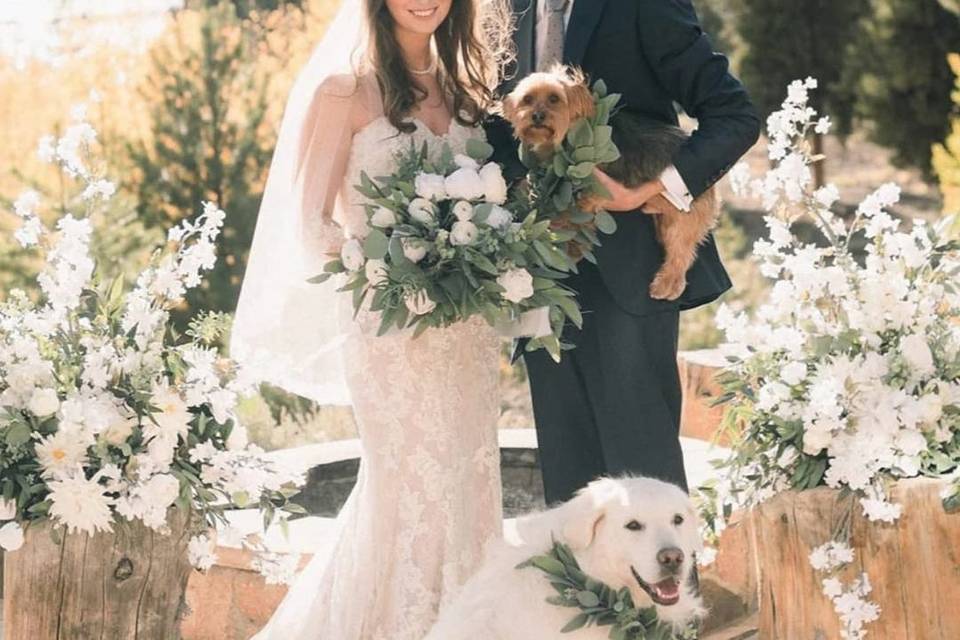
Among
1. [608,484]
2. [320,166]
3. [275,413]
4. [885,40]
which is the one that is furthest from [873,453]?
[885,40]

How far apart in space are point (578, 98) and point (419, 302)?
2.41ft

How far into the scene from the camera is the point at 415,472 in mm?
4570

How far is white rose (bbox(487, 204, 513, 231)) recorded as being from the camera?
3961 millimetres

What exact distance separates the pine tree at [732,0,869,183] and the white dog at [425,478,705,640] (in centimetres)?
1396

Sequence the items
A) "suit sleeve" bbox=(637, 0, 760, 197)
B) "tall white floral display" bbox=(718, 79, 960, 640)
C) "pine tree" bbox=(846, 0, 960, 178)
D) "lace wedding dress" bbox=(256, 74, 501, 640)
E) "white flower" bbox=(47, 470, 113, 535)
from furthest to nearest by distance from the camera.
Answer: "pine tree" bbox=(846, 0, 960, 178) < "lace wedding dress" bbox=(256, 74, 501, 640) < "suit sleeve" bbox=(637, 0, 760, 197) < "tall white floral display" bbox=(718, 79, 960, 640) < "white flower" bbox=(47, 470, 113, 535)

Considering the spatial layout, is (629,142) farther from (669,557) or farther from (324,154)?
(669,557)

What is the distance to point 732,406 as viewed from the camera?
4.64 meters

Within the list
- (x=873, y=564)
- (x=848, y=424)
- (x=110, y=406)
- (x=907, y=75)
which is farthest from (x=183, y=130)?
(x=907, y=75)

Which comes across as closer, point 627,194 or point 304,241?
point 627,194

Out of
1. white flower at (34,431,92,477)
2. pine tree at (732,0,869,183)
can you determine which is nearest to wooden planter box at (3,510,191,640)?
white flower at (34,431,92,477)

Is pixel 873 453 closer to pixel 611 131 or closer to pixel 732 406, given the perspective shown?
pixel 732 406

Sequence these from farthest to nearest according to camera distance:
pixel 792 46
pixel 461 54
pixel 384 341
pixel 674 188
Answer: pixel 792 46 < pixel 461 54 < pixel 384 341 < pixel 674 188

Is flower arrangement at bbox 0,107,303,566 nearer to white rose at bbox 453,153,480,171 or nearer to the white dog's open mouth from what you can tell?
white rose at bbox 453,153,480,171

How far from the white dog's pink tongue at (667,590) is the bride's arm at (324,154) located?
1512 mm
